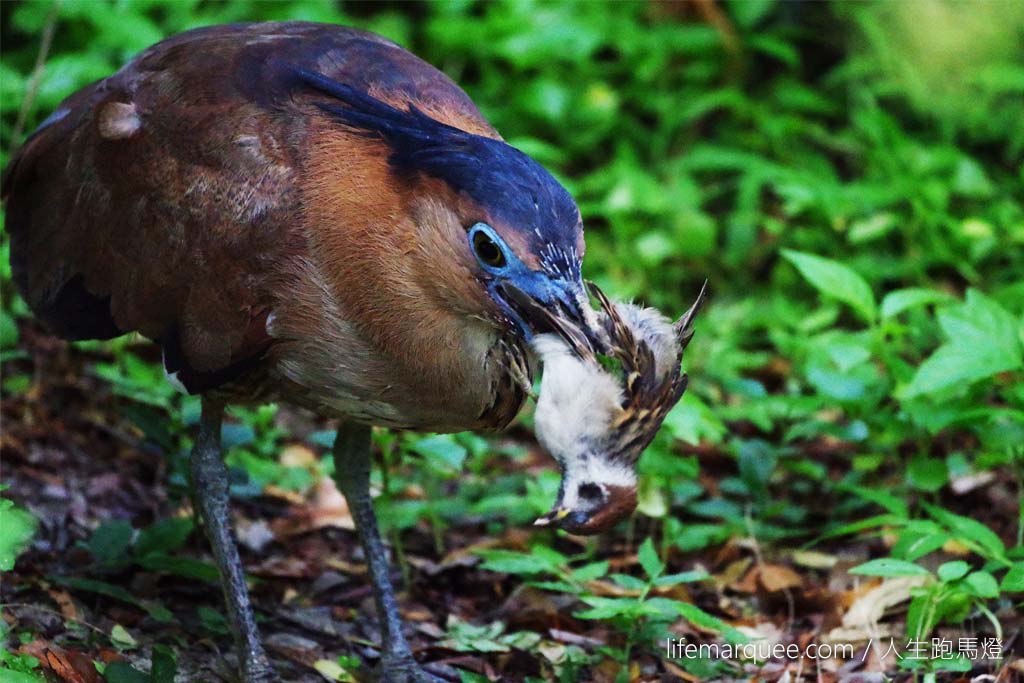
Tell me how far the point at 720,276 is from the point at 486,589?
3.85m

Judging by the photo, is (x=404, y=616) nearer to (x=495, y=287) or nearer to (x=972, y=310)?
(x=495, y=287)

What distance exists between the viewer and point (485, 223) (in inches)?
163

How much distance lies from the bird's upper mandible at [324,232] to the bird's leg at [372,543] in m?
0.60

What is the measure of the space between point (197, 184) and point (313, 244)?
1.79ft

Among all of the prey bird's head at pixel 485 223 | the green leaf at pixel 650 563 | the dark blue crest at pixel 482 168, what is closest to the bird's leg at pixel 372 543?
the green leaf at pixel 650 563

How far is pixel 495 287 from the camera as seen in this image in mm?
4156

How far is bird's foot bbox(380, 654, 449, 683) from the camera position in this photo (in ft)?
16.5

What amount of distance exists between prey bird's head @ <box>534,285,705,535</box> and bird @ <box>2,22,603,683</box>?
9 cm

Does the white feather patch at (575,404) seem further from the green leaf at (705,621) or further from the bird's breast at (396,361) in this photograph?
the green leaf at (705,621)

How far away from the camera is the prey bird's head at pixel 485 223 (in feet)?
13.2

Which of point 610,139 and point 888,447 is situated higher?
point 610,139

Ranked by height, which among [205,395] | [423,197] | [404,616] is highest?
[423,197]

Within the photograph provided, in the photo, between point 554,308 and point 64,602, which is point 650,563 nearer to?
point 554,308

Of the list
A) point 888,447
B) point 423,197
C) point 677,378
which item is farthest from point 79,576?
point 888,447
